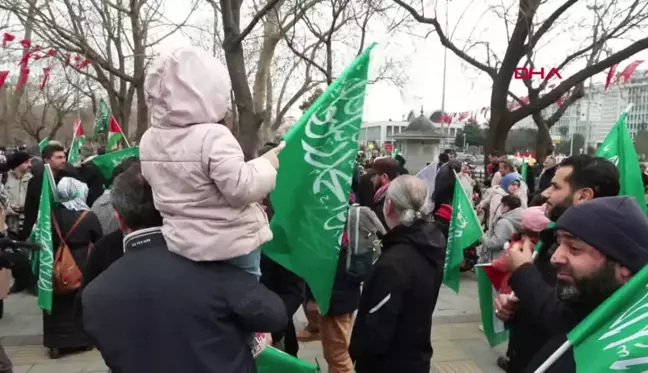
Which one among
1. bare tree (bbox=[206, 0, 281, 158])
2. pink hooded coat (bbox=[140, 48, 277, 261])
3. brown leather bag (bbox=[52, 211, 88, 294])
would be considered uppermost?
bare tree (bbox=[206, 0, 281, 158])

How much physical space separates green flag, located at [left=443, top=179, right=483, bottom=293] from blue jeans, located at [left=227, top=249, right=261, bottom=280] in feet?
13.9

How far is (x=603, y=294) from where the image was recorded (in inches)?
69.4

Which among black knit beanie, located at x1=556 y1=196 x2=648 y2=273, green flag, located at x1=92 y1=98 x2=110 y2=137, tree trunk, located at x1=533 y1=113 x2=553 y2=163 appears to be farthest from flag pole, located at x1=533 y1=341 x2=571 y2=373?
tree trunk, located at x1=533 y1=113 x2=553 y2=163

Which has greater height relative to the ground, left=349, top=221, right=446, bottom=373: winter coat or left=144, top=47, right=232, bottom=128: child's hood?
left=144, top=47, right=232, bottom=128: child's hood

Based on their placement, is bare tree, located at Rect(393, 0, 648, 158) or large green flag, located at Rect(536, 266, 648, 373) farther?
bare tree, located at Rect(393, 0, 648, 158)

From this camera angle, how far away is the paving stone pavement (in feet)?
16.4

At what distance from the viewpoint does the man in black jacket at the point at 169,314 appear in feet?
5.51

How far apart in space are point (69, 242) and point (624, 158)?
4.57 meters

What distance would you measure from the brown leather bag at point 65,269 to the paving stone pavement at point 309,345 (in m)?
0.72

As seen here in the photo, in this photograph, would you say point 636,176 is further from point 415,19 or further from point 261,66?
point 261,66

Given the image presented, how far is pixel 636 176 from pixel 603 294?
2.60 meters

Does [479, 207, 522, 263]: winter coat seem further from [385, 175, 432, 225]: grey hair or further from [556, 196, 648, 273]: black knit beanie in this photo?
[556, 196, 648, 273]: black knit beanie

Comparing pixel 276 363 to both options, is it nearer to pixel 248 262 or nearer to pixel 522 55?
pixel 248 262

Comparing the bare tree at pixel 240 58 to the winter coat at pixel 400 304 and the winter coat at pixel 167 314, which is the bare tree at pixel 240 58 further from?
the winter coat at pixel 167 314
